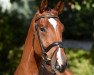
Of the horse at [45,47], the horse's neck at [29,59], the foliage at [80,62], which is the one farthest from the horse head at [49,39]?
the foliage at [80,62]

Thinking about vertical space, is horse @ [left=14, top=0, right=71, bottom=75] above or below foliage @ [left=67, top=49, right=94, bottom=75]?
above

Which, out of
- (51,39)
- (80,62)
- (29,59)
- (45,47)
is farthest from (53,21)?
(80,62)

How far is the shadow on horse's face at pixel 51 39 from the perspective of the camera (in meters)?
4.96

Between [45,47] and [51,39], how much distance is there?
149 mm

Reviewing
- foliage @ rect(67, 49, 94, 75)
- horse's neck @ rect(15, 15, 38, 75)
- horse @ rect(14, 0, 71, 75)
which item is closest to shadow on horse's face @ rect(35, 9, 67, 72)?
horse @ rect(14, 0, 71, 75)

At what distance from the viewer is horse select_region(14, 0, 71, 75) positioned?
5004 mm

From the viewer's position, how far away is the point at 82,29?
18625 millimetres

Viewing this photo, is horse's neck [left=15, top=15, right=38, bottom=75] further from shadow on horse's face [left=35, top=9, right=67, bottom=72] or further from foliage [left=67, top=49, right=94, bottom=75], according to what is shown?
foliage [left=67, top=49, right=94, bottom=75]

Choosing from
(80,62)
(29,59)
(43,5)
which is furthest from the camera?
(80,62)

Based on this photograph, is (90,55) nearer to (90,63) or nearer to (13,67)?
(90,63)

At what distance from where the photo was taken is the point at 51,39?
200 inches

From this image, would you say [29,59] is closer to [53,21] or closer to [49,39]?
[49,39]

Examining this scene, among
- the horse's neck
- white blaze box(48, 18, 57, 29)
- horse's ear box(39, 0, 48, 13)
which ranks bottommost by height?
the horse's neck

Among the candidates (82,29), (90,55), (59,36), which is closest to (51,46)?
(59,36)
